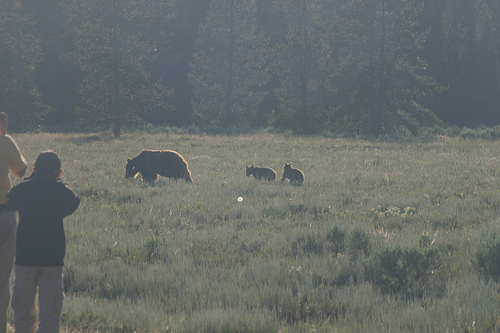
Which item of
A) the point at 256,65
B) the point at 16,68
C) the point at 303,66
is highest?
the point at 256,65

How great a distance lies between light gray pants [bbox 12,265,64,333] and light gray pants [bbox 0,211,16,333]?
0.30 m

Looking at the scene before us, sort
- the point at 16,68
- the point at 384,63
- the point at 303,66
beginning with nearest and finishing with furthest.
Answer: the point at 384,63 < the point at 16,68 < the point at 303,66

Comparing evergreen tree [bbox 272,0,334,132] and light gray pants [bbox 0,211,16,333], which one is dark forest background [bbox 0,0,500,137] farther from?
light gray pants [bbox 0,211,16,333]

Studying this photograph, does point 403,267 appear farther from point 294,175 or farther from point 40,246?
point 294,175

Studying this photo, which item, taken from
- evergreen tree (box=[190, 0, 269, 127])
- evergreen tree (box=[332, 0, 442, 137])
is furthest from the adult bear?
evergreen tree (box=[190, 0, 269, 127])

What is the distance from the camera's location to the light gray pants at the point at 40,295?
4.16 meters

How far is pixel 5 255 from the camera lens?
179 inches

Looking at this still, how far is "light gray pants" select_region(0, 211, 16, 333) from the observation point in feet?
14.6

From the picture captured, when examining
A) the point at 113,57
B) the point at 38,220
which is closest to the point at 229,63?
the point at 113,57

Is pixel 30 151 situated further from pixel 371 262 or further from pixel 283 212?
pixel 371 262

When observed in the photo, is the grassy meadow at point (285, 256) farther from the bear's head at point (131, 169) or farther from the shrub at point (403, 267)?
the bear's head at point (131, 169)

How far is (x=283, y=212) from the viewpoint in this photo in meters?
10.1

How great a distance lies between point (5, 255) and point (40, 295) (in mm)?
652

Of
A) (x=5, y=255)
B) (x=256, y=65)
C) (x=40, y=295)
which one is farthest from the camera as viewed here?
(x=256, y=65)
